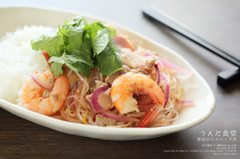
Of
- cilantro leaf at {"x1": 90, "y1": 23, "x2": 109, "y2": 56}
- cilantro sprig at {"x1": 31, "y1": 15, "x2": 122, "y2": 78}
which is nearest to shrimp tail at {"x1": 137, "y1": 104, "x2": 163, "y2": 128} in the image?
cilantro sprig at {"x1": 31, "y1": 15, "x2": 122, "y2": 78}

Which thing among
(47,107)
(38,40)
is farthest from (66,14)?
(47,107)

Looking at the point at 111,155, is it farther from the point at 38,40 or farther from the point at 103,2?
the point at 103,2

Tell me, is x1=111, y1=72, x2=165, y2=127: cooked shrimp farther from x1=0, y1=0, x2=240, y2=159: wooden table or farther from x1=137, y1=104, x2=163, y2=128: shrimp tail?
x1=0, y1=0, x2=240, y2=159: wooden table

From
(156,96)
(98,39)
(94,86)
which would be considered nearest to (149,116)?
(156,96)

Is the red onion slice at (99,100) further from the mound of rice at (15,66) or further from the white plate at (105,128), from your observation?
the mound of rice at (15,66)

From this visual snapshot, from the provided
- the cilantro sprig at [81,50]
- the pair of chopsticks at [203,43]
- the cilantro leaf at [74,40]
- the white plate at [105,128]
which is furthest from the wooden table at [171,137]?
the cilantro leaf at [74,40]

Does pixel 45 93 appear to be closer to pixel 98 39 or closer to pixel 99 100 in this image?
pixel 99 100

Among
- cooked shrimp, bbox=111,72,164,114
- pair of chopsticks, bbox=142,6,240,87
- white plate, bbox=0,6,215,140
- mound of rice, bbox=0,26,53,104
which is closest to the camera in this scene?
white plate, bbox=0,6,215,140
